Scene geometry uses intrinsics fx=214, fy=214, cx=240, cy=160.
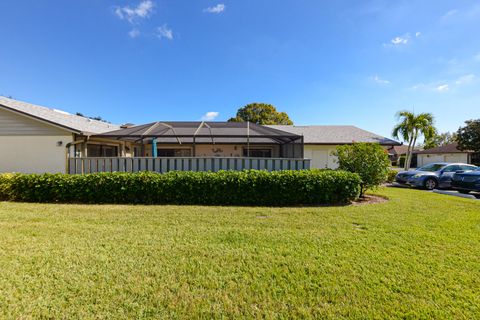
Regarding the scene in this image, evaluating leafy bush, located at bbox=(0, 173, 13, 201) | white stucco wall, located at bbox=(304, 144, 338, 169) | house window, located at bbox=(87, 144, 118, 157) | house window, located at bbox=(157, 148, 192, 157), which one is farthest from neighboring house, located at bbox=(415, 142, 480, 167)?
leafy bush, located at bbox=(0, 173, 13, 201)

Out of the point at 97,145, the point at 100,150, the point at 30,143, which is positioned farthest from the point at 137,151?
the point at 30,143

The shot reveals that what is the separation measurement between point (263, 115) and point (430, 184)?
26.1 metres

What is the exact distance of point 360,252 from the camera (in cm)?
361

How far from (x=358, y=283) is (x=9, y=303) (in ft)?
13.5

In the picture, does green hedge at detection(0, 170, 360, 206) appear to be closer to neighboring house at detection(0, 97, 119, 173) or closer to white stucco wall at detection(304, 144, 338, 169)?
neighboring house at detection(0, 97, 119, 173)

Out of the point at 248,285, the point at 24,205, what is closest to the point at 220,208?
the point at 248,285

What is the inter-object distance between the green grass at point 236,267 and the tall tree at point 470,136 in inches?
1195

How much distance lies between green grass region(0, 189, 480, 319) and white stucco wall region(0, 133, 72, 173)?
5048 mm

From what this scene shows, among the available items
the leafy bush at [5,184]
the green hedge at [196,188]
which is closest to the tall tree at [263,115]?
the green hedge at [196,188]

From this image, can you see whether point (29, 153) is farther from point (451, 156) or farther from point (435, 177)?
point (451, 156)

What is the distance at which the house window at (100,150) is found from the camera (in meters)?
11.5

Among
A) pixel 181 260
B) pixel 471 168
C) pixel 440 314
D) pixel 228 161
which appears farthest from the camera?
pixel 471 168

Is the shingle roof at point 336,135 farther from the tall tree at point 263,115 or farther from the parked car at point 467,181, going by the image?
the tall tree at point 263,115

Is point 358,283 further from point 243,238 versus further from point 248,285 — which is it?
point 243,238
